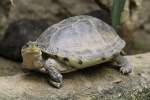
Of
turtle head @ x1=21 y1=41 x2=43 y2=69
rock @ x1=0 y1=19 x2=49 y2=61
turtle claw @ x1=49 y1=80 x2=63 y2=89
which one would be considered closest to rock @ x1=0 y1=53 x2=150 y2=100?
turtle claw @ x1=49 y1=80 x2=63 y2=89

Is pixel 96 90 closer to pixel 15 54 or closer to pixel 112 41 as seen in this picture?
pixel 112 41

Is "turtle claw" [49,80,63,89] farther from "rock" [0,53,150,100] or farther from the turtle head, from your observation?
the turtle head

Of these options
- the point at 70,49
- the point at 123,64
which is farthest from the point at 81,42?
the point at 123,64

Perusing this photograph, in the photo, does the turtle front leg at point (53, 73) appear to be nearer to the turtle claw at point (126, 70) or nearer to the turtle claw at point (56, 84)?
the turtle claw at point (56, 84)

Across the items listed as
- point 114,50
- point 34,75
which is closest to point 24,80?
point 34,75

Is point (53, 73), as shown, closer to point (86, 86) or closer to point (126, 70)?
point (86, 86)
